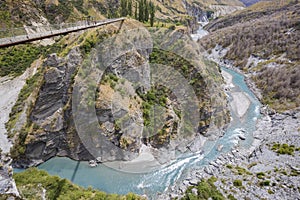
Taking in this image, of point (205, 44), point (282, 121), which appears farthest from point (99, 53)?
point (205, 44)

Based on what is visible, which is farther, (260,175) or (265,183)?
(260,175)

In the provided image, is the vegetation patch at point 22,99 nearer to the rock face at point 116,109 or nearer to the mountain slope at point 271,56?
the rock face at point 116,109

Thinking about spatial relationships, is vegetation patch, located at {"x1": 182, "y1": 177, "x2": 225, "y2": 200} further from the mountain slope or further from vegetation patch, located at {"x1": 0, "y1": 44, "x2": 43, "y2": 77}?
vegetation patch, located at {"x1": 0, "y1": 44, "x2": 43, "y2": 77}

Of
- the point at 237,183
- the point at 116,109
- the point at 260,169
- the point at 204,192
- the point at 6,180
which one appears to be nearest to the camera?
the point at 6,180

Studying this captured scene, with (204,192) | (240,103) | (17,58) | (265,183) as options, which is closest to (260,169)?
(265,183)

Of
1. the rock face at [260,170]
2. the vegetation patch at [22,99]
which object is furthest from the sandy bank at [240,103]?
the vegetation patch at [22,99]

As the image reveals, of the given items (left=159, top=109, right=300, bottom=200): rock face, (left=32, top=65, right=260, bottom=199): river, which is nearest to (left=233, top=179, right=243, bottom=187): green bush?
(left=159, top=109, right=300, bottom=200): rock face

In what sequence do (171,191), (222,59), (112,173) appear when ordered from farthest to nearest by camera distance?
(222,59) → (112,173) → (171,191)

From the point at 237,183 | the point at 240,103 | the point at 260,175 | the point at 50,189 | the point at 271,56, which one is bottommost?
the point at 240,103

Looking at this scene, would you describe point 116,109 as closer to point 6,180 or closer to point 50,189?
point 50,189

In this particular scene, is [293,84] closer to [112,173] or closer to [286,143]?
[286,143]

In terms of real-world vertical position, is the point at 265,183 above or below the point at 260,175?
above
